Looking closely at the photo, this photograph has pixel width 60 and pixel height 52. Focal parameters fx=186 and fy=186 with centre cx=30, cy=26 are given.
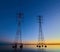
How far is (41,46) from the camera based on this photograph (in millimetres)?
25188

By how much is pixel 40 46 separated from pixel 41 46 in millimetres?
293

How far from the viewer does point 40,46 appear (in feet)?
83.5
